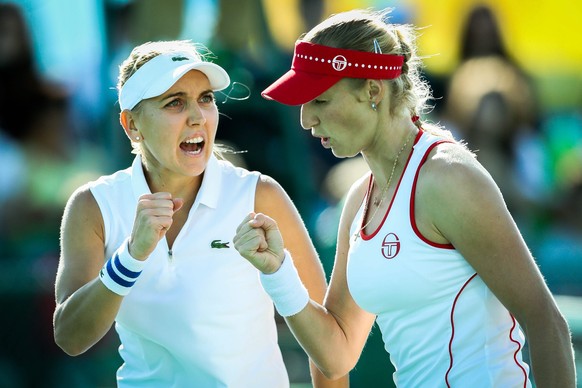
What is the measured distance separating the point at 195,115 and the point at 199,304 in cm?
64

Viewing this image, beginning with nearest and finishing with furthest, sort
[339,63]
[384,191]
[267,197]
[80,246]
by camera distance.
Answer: [339,63] → [384,191] → [80,246] → [267,197]

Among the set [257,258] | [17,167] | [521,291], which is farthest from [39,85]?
[521,291]

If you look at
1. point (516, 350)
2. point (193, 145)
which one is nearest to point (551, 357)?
point (516, 350)

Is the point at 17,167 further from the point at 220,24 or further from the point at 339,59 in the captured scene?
the point at 339,59

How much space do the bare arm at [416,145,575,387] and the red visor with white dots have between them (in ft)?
1.38

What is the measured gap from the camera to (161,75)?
3.74 meters

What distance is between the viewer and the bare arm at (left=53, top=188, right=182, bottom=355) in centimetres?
351

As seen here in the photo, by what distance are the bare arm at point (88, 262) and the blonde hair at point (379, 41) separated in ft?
2.36

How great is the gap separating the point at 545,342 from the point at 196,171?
52.9 inches

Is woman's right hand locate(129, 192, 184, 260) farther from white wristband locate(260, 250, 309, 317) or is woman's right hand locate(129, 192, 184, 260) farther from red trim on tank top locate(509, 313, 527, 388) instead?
red trim on tank top locate(509, 313, 527, 388)

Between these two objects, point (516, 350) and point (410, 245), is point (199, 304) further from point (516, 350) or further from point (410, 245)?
point (516, 350)

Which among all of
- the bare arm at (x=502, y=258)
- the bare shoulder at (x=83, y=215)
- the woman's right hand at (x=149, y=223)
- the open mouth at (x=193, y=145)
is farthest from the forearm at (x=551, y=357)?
the bare shoulder at (x=83, y=215)

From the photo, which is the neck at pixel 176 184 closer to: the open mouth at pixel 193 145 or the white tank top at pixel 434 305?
the open mouth at pixel 193 145

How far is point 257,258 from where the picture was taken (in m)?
3.47
